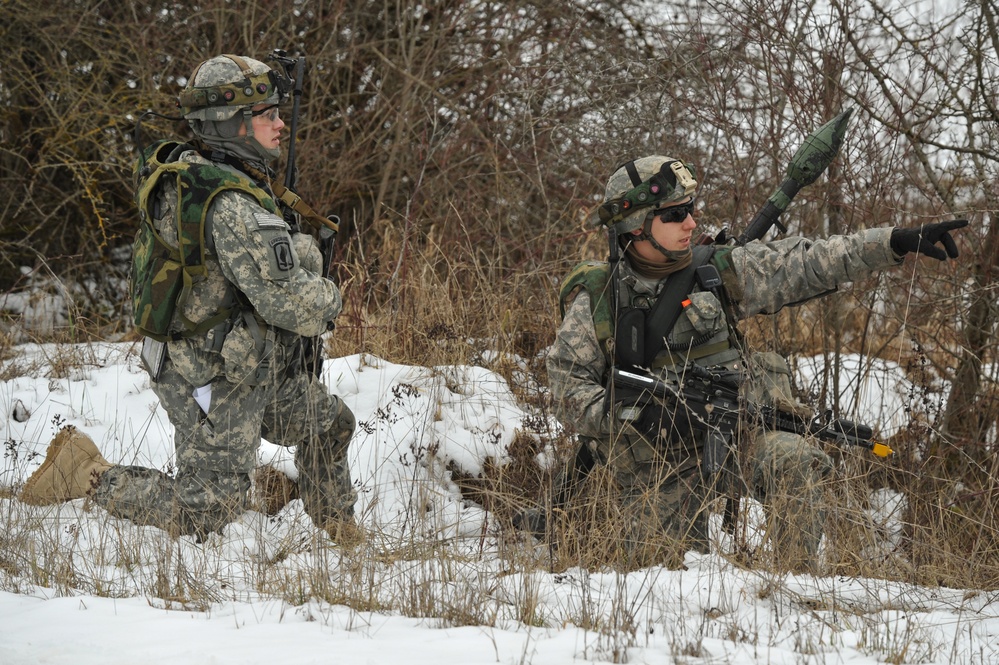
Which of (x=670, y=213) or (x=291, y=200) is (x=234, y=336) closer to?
(x=291, y=200)

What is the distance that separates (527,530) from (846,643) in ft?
3.85

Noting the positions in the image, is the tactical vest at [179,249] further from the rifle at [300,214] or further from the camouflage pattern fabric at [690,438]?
the camouflage pattern fabric at [690,438]

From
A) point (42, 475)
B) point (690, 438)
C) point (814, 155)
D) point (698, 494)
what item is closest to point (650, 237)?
point (814, 155)

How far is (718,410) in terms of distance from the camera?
385cm

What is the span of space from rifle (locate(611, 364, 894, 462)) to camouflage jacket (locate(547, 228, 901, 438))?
0.36 ft

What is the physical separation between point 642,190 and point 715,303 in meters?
0.51

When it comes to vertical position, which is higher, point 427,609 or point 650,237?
point 650,237

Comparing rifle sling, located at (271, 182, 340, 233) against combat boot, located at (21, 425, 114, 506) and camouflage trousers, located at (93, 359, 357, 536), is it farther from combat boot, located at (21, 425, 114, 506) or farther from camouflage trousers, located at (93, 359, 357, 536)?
combat boot, located at (21, 425, 114, 506)

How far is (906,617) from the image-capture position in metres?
2.80

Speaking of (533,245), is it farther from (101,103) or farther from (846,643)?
(846,643)

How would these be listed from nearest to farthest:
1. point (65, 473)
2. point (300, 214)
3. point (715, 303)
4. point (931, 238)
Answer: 1. point (931, 238)
2. point (715, 303)
3. point (300, 214)
4. point (65, 473)

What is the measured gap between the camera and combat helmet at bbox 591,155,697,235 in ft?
13.1

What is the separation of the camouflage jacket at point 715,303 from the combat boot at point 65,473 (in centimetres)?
195

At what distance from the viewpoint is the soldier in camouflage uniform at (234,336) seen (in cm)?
379
